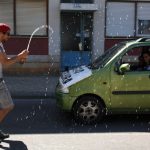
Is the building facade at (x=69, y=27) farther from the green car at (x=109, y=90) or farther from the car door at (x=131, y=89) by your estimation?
the car door at (x=131, y=89)

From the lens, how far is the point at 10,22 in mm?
17047

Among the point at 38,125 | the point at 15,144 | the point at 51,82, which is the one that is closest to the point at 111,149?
the point at 15,144

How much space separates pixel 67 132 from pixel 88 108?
793 millimetres

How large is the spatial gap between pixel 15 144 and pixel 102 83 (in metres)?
2.19

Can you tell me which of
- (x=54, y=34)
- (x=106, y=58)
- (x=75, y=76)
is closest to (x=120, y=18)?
(x=54, y=34)

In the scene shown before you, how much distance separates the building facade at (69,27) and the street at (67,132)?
659 cm

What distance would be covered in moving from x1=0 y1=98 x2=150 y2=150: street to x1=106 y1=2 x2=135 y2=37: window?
23.9ft

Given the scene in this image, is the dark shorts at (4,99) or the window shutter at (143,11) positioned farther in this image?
the window shutter at (143,11)

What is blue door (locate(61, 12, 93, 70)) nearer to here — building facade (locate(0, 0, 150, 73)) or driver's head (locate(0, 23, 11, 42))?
building facade (locate(0, 0, 150, 73))

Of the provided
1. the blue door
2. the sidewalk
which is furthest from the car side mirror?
the blue door

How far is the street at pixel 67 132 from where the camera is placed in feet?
24.5

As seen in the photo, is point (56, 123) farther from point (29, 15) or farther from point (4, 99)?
point (29, 15)

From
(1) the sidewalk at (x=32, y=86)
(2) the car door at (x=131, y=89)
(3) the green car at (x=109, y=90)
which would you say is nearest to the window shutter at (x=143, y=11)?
(1) the sidewalk at (x=32, y=86)

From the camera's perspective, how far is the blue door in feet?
56.8
